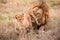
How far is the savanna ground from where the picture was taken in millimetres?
3400

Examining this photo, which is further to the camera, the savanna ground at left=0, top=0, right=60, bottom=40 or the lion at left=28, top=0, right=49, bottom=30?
the lion at left=28, top=0, right=49, bottom=30

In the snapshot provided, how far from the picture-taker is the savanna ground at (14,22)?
3.40 m

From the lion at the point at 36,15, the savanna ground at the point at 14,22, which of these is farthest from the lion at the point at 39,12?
the savanna ground at the point at 14,22

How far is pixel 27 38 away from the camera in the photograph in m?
3.37

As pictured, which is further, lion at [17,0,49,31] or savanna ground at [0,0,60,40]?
lion at [17,0,49,31]

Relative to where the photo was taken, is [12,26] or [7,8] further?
[7,8]

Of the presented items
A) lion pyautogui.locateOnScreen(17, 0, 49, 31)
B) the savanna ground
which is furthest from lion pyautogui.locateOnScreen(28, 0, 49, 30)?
the savanna ground

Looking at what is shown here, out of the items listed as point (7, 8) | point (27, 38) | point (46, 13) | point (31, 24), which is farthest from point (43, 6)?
point (7, 8)

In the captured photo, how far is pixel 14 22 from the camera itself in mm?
3852

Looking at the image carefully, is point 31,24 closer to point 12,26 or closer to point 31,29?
point 31,29

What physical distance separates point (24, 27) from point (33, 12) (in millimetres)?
321

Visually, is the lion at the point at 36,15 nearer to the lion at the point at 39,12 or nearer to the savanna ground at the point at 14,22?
the lion at the point at 39,12

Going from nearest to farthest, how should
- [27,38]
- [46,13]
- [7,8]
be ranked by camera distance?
[27,38], [46,13], [7,8]

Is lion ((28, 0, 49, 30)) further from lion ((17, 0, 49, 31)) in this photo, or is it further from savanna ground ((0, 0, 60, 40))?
savanna ground ((0, 0, 60, 40))
